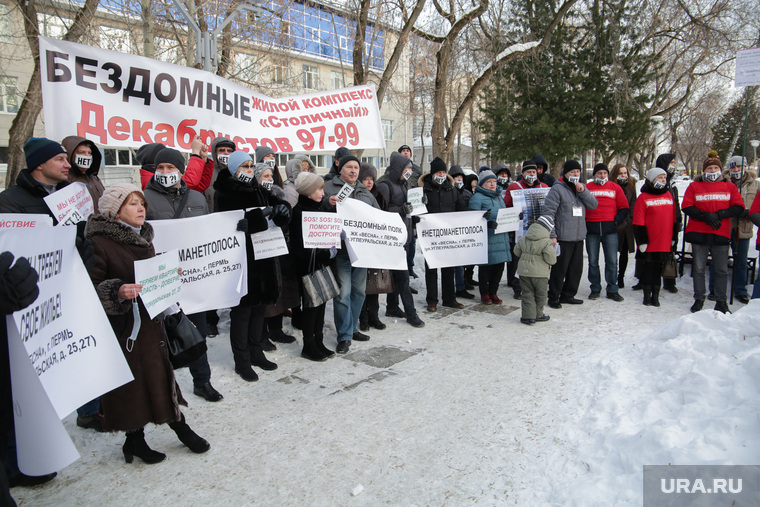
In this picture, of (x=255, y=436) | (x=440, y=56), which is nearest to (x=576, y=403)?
(x=255, y=436)

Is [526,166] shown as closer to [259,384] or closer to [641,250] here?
[641,250]

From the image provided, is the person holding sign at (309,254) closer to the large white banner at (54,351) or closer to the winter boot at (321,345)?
the winter boot at (321,345)

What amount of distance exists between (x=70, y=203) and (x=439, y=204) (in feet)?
15.9

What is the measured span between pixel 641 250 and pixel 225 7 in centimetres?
1146

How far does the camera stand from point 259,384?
15.5 feet

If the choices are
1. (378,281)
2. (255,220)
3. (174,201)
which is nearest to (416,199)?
(378,281)

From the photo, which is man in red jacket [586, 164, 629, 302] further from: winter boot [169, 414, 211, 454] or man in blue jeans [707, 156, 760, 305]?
winter boot [169, 414, 211, 454]

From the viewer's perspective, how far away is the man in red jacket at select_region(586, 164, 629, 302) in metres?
7.70

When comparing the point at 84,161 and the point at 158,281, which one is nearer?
the point at 158,281

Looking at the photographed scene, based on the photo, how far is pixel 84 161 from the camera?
14.5ft

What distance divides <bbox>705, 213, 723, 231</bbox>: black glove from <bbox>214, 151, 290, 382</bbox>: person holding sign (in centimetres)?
567

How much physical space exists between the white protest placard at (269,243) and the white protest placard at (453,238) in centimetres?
262

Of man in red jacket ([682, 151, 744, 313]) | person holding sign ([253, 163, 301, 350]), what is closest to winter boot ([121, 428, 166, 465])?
person holding sign ([253, 163, 301, 350])

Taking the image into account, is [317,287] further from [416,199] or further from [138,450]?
[416,199]
